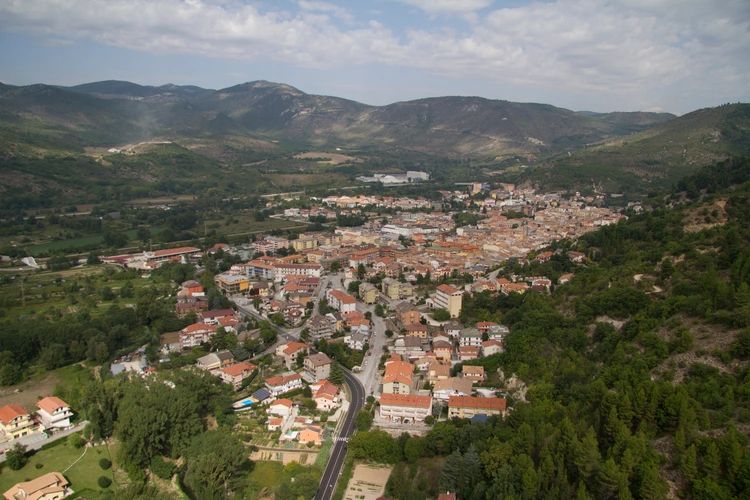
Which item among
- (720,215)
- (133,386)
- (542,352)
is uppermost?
(720,215)

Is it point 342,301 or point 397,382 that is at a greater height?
point 342,301

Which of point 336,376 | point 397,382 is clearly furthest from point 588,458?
point 336,376

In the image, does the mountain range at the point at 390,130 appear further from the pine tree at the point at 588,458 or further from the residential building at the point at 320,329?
the pine tree at the point at 588,458

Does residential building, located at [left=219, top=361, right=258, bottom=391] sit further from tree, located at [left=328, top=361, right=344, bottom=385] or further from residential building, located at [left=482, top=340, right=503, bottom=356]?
residential building, located at [left=482, top=340, right=503, bottom=356]

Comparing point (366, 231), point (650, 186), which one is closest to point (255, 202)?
point (366, 231)

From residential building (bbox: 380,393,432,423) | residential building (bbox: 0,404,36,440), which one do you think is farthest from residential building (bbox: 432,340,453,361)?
residential building (bbox: 0,404,36,440)

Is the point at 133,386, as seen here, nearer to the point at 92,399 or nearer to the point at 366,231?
the point at 92,399

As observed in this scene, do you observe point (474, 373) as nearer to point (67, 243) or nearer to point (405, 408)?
point (405, 408)
